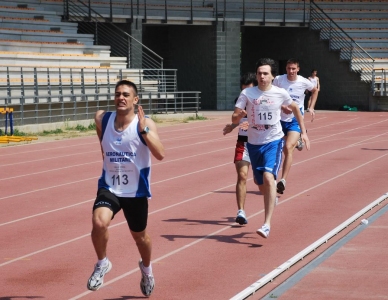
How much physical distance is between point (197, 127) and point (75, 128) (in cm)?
396

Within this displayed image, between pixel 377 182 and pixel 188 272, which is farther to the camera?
pixel 377 182

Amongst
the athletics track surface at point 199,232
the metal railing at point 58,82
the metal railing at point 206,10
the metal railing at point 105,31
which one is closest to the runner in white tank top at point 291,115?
the athletics track surface at point 199,232

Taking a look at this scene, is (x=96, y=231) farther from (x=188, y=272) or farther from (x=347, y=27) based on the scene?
(x=347, y=27)

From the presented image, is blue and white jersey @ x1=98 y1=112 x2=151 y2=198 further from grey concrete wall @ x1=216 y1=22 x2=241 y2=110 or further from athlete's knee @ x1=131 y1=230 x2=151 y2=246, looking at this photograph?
grey concrete wall @ x1=216 y1=22 x2=241 y2=110

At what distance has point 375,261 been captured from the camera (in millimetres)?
8312

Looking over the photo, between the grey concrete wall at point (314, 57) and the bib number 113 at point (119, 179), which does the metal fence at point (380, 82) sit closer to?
the grey concrete wall at point (314, 57)

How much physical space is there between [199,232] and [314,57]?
32.6m

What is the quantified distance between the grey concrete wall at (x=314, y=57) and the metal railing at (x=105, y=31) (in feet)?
27.1

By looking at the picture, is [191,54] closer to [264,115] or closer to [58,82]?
[58,82]

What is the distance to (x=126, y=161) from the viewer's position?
682 cm

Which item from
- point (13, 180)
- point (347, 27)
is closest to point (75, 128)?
point (13, 180)

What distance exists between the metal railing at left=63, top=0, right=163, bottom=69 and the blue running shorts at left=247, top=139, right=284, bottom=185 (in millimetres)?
24657

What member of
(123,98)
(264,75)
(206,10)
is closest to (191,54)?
(206,10)

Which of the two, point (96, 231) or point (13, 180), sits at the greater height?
point (96, 231)
